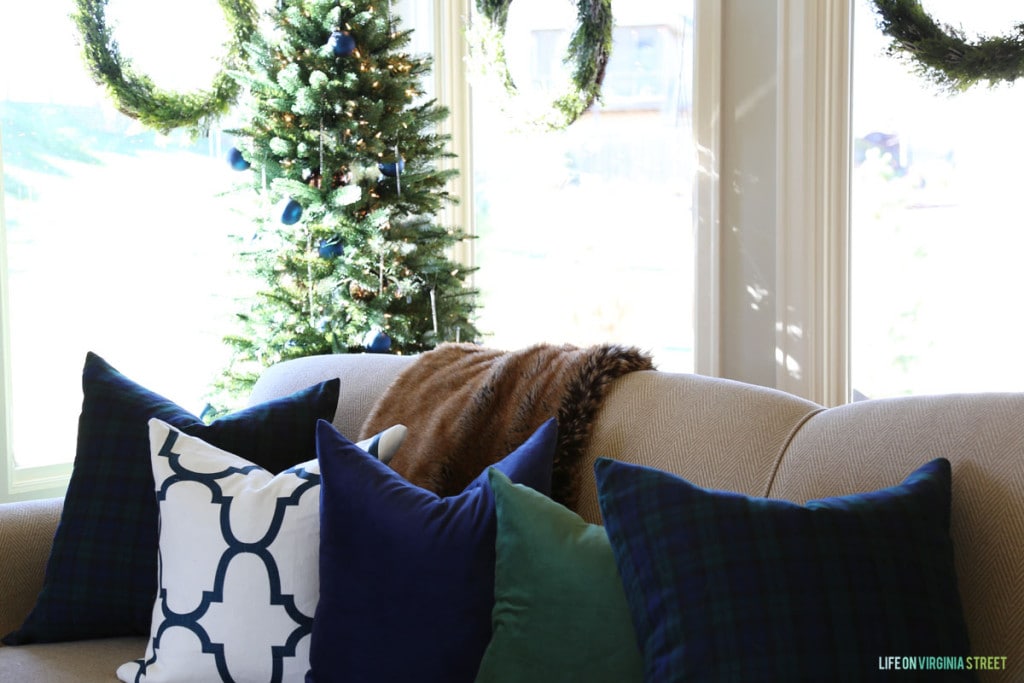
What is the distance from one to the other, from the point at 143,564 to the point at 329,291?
1171 millimetres

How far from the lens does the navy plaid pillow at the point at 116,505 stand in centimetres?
174

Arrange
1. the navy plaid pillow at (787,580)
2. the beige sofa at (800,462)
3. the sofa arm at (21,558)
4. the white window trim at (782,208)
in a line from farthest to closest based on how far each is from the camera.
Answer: the white window trim at (782,208) → the sofa arm at (21,558) → the beige sofa at (800,462) → the navy plaid pillow at (787,580)

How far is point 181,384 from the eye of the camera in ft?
10.9

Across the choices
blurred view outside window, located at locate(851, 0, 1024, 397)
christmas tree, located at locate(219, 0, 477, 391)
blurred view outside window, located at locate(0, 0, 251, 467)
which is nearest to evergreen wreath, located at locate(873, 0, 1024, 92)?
blurred view outside window, located at locate(851, 0, 1024, 397)

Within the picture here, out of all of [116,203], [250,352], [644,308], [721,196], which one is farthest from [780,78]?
[116,203]

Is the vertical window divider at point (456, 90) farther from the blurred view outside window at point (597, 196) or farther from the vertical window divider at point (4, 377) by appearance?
the vertical window divider at point (4, 377)

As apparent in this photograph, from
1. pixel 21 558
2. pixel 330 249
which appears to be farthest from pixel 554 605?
pixel 330 249

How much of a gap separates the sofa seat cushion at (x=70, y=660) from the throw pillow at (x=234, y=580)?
0.06 m

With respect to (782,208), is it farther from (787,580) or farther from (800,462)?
(787,580)

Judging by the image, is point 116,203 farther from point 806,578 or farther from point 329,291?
point 806,578

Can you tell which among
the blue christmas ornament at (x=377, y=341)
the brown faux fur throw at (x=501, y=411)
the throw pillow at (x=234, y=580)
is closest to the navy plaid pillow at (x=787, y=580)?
the brown faux fur throw at (x=501, y=411)

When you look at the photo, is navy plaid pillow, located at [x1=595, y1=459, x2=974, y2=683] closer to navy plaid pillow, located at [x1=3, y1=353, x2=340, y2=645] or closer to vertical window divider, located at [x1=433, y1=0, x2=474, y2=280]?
navy plaid pillow, located at [x1=3, y1=353, x2=340, y2=645]

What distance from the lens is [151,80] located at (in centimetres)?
311

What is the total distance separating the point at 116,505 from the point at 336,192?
1.19 m
